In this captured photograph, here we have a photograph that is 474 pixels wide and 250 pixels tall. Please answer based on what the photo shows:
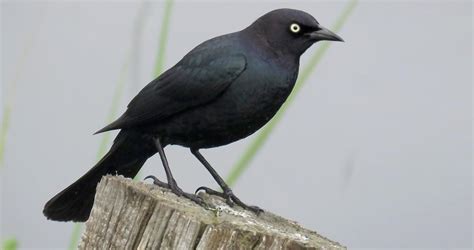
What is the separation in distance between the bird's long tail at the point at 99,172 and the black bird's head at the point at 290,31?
0.59 metres

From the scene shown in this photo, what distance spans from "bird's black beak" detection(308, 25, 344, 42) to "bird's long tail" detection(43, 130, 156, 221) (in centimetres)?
73

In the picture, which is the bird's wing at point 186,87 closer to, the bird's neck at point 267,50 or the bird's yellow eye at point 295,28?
the bird's neck at point 267,50

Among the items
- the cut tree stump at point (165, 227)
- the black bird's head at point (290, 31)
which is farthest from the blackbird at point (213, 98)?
the cut tree stump at point (165, 227)

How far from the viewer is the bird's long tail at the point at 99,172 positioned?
334 cm

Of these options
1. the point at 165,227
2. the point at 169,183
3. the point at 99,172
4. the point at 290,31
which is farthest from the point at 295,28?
the point at 165,227

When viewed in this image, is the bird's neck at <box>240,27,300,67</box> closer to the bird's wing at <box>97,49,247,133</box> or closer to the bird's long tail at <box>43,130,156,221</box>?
the bird's wing at <box>97,49,247,133</box>

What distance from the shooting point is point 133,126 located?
11.5ft

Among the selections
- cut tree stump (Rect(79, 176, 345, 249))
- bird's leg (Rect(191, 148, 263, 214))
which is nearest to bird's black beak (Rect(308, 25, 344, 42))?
bird's leg (Rect(191, 148, 263, 214))

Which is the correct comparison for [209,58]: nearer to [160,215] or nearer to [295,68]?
[295,68]

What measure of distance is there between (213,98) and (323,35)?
490 millimetres

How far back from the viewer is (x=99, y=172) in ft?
11.6

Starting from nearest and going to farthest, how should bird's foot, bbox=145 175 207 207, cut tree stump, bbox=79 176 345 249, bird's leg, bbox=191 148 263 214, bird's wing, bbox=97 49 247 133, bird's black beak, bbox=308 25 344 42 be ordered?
cut tree stump, bbox=79 176 345 249, bird's foot, bbox=145 175 207 207, bird's leg, bbox=191 148 263 214, bird's wing, bbox=97 49 247 133, bird's black beak, bbox=308 25 344 42

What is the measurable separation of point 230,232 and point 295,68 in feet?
4.45

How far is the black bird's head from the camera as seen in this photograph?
11.6 ft
